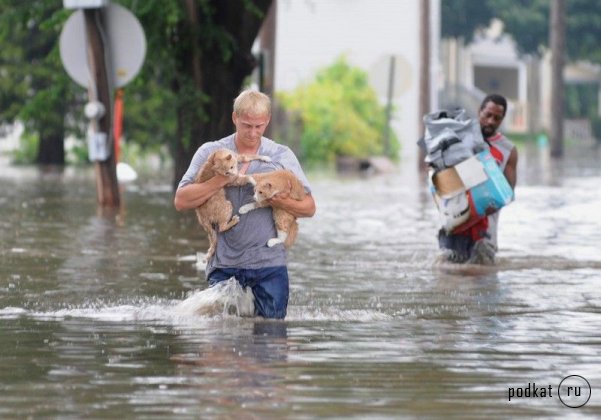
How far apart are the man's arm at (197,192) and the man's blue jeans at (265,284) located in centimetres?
51

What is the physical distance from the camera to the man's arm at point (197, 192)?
10.1m

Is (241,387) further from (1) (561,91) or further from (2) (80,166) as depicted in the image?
(1) (561,91)

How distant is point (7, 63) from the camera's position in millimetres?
38969

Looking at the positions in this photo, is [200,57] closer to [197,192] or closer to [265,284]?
[265,284]

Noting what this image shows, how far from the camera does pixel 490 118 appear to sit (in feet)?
48.9

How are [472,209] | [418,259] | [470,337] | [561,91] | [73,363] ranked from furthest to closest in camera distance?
[561,91] → [418,259] → [472,209] → [470,337] → [73,363]

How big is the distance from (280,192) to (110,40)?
12.1 meters

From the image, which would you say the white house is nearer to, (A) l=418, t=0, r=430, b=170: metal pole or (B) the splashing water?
(A) l=418, t=0, r=430, b=170: metal pole

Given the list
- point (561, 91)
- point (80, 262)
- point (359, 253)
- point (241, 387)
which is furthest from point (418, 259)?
point (561, 91)

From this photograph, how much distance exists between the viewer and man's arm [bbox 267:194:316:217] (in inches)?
401

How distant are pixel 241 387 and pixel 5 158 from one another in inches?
1597

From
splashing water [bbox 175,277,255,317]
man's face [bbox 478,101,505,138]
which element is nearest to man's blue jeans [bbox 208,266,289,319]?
splashing water [bbox 175,277,255,317]

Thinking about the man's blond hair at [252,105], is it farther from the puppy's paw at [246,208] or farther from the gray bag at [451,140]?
the gray bag at [451,140]

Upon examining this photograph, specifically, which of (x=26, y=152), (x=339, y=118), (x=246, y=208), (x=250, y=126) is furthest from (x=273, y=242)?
(x=339, y=118)
